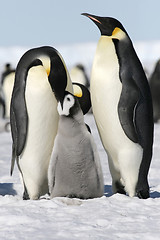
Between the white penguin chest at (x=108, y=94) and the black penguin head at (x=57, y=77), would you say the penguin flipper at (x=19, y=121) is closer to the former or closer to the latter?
the black penguin head at (x=57, y=77)

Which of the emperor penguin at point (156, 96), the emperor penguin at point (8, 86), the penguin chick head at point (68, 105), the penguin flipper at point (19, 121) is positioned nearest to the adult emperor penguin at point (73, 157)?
the penguin chick head at point (68, 105)

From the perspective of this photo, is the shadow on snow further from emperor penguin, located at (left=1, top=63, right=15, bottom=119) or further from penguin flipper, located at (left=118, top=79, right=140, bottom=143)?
emperor penguin, located at (left=1, top=63, right=15, bottom=119)

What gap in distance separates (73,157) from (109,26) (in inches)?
45.2

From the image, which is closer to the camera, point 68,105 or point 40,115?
point 68,105

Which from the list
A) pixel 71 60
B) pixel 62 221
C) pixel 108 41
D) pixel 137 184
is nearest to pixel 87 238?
pixel 62 221

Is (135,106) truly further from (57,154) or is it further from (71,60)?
(71,60)

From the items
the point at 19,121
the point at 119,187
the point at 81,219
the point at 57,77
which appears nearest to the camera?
the point at 81,219

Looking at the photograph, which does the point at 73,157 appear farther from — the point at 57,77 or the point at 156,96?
the point at 156,96

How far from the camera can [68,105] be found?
10.2ft

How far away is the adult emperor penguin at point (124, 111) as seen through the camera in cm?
337

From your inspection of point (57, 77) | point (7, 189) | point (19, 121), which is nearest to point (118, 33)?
point (57, 77)

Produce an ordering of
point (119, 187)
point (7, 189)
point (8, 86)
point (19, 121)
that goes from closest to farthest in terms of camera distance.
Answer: point (19, 121) → point (119, 187) → point (7, 189) → point (8, 86)

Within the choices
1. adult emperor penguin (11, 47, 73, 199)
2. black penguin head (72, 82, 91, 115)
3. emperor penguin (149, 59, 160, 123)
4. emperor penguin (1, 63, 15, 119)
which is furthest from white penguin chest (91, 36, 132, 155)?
emperor penguin (1, 63, 15, 119)

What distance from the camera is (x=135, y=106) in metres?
3.37
